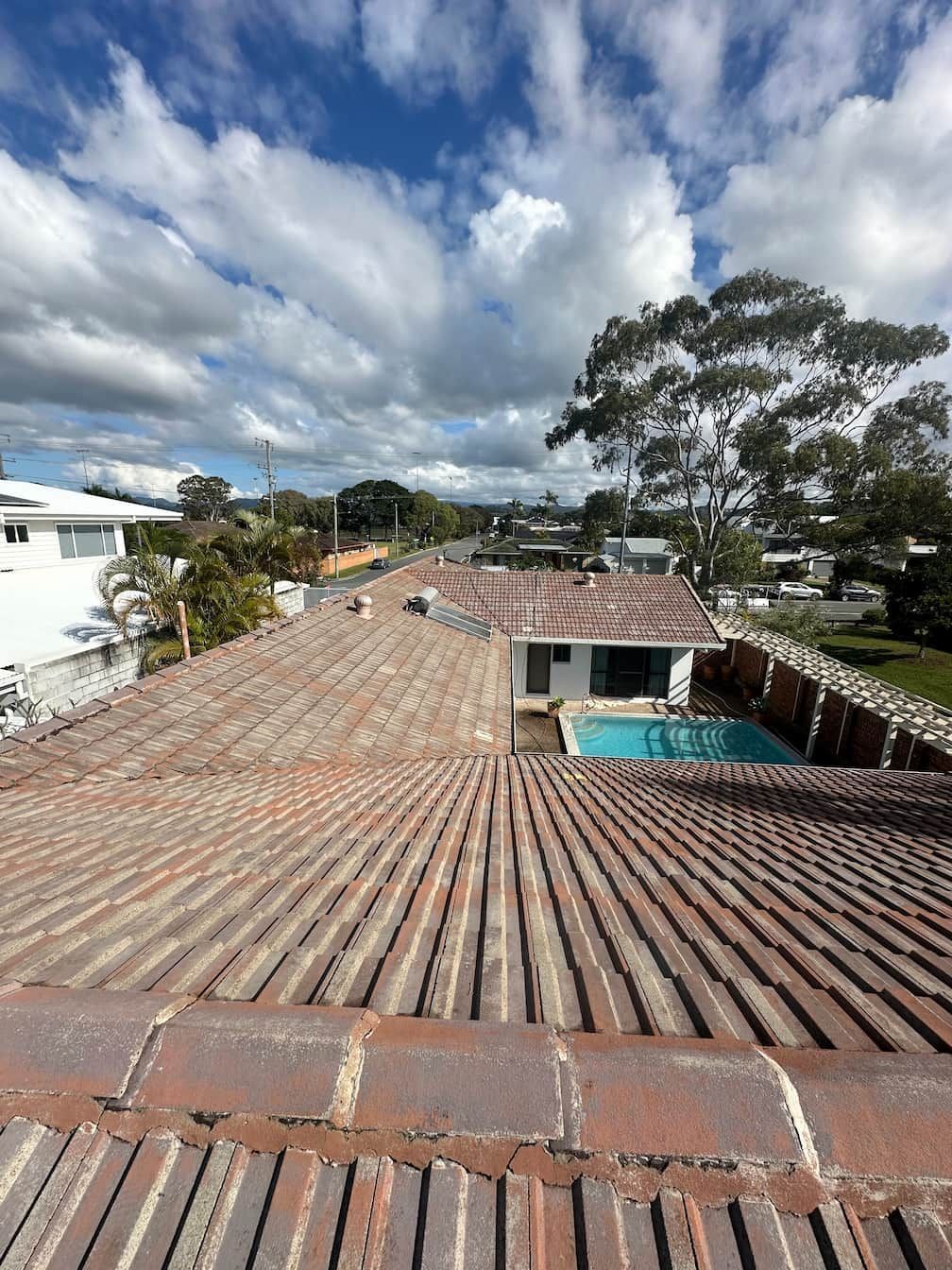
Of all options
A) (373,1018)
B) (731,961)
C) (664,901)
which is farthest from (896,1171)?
(664,901)

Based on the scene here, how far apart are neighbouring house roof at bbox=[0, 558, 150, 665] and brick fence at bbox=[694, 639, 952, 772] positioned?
65.6 feet

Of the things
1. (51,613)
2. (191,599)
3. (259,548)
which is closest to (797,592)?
(259,548)

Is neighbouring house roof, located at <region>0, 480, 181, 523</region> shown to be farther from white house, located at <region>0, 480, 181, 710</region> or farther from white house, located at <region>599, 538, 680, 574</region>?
white house, located at <region>599, 538, 680, 574</region>

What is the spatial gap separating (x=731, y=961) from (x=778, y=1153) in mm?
930

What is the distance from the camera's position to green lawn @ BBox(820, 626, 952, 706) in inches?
903

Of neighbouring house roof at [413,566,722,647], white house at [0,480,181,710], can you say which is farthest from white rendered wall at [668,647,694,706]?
white house at [0,480,181,710]

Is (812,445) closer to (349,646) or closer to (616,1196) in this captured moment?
(349,646)

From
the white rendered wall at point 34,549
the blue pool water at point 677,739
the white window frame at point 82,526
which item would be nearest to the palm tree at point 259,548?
the blue pool water at point 677,739

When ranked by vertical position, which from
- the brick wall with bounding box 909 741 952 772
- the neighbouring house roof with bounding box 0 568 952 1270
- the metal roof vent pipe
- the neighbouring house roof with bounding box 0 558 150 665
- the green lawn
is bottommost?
the green lawn

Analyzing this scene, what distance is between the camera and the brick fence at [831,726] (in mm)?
12456

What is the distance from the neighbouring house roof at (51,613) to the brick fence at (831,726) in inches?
787

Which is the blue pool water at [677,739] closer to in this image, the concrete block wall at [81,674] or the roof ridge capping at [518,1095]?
the concrete block wall at [81,674]

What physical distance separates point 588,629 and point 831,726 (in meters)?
7.67

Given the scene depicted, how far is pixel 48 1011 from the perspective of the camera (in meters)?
1.61
